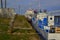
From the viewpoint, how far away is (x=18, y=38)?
953cm

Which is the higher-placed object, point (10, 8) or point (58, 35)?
point (10, 8)

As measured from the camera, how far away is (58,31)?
9.21m

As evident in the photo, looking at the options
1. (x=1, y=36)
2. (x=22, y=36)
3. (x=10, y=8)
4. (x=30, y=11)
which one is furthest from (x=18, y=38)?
(x=30, y=11)

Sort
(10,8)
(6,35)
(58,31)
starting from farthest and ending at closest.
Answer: (10,8), (6,35), (58,31)

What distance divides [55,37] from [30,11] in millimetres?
18918

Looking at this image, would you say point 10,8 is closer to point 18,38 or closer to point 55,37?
point 18,38

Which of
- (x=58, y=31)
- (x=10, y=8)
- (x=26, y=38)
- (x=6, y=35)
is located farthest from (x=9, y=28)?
(x=10, y=8)

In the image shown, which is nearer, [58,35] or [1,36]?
[58,35]

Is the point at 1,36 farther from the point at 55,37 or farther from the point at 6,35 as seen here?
the point at 55,37

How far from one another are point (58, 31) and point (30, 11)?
60.6 ft

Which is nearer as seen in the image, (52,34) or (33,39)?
(52,34)

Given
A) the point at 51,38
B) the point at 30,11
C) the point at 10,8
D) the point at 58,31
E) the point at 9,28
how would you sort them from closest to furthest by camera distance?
the point at 51,38, the point at 58,31, the point at 9,28, the point at 10,8, the point at 30,11

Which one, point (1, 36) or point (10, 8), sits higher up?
point (10, 8)

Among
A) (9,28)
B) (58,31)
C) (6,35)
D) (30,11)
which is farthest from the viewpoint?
(30,11)
